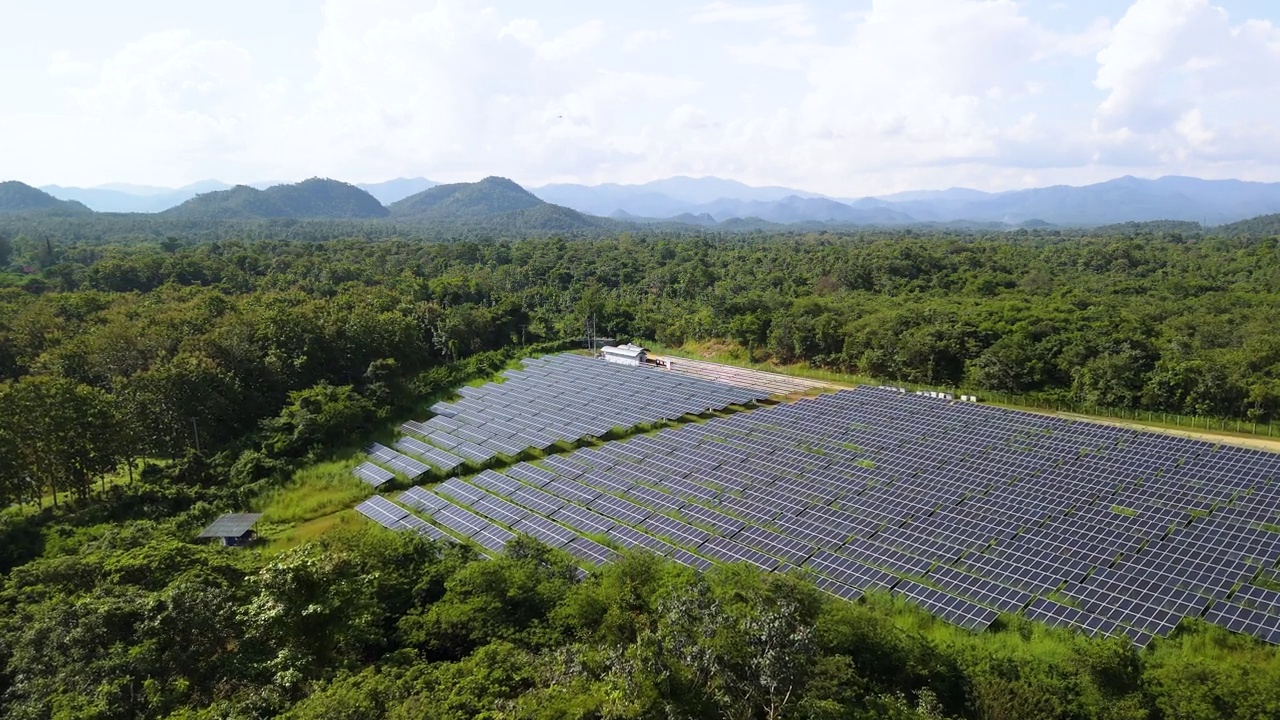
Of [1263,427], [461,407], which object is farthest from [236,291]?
[1263,427]

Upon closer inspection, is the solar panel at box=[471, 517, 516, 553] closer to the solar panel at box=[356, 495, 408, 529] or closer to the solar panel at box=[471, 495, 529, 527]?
the solar panel at box=[471, 495, 529, 527]

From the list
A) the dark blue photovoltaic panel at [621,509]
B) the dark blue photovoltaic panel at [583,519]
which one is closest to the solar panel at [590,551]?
the dark blue photovoltaic panel at [583,519]

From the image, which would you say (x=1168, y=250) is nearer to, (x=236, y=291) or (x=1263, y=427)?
(x=1263, y=427)

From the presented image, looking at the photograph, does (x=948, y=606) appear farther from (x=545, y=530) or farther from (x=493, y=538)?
(x=493, y=538)

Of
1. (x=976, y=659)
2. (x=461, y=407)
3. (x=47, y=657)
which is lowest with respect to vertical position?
(x=461, y=407)

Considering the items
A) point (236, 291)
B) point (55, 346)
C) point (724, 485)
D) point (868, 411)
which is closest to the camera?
point (724, 485)

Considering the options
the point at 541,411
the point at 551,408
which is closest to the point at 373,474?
the point at 541,411

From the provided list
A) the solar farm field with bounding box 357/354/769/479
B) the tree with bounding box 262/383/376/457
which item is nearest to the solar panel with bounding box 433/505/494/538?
the solar farm field with bounding box 357/354/769/479
